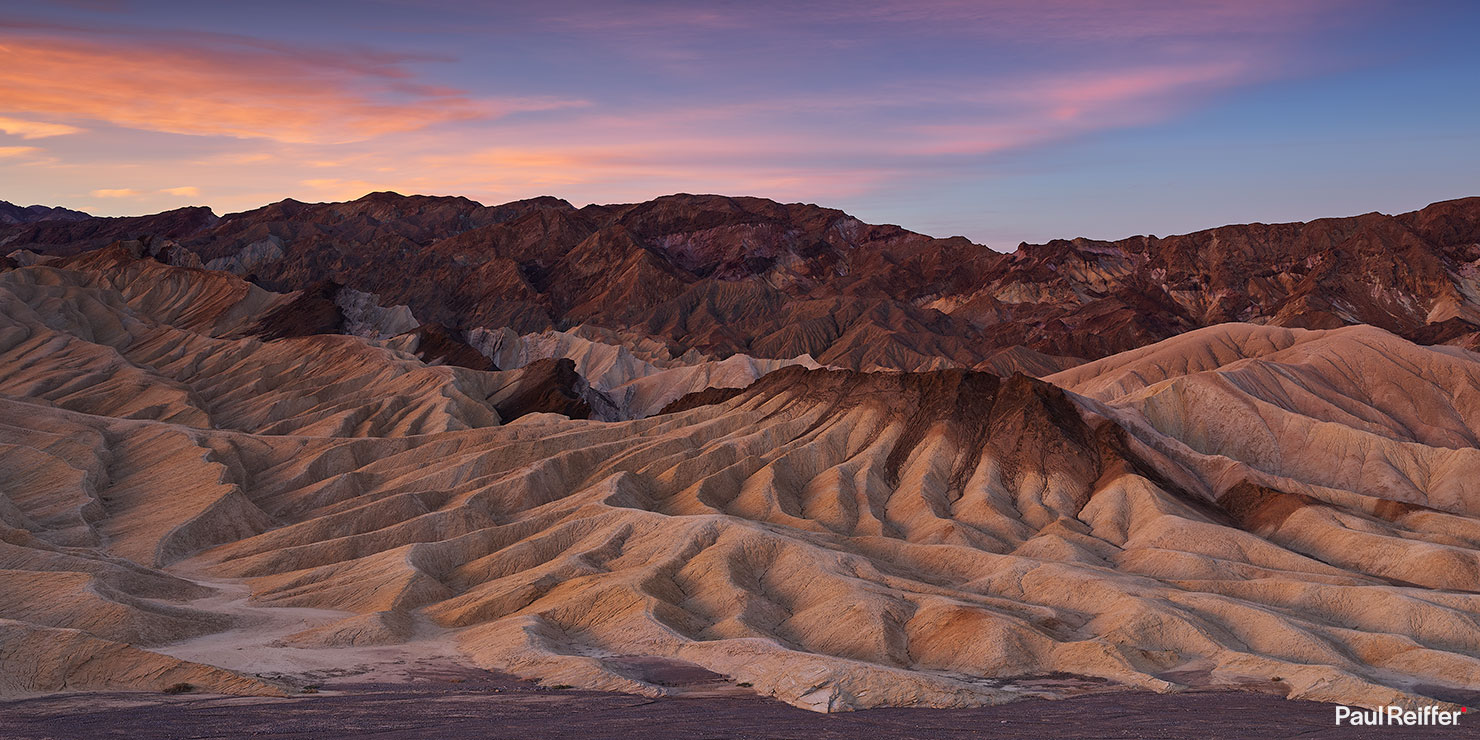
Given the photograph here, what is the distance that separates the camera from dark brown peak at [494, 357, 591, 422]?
135875 millimetres

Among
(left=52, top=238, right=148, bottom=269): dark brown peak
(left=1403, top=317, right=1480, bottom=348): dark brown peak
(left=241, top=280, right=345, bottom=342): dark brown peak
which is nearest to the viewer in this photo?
(left=241, top=280, right=345, bottom=342): dark brown peak

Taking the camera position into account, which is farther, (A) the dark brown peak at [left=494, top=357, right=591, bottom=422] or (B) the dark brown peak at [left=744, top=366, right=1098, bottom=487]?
(A) the dark brown peak at [left=494, top=357, right=591, bottom=422]

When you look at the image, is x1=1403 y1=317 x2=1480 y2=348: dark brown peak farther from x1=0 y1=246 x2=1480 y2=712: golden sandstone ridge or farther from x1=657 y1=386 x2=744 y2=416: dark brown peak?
x1=657 y1=386 x2=744 y2=416: dark brown peak

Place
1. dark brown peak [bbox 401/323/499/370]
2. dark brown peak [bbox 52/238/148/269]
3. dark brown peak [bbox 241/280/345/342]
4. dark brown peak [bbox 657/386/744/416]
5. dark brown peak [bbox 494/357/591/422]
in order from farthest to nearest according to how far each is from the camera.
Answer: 1. dark brown peak [bbox 52/238/148/269]
2. dark brown peak [bbox 241/280/345/342]
3. dark brown peak [bbox 401/323/499/370]
4. dark brown peak [bbox 494/357/591/422]
5. dark brown peak [bbox 657/386/744/416]

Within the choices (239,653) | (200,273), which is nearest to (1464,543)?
(239,653)

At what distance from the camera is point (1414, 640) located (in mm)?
56125

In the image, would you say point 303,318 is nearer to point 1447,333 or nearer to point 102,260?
point 102,260

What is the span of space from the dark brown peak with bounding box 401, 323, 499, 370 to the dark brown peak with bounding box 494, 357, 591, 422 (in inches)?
621

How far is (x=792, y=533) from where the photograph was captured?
7325 cm

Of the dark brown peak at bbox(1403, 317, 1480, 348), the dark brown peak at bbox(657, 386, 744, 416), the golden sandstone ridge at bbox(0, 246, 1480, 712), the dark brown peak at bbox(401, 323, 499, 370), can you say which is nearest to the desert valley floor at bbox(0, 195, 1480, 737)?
the golden sandstone ridge at bbox(0, 246, 1480, 712)

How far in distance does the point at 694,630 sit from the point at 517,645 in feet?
28.8

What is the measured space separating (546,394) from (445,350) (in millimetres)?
30702

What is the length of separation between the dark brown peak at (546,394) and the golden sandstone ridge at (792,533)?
4.51m

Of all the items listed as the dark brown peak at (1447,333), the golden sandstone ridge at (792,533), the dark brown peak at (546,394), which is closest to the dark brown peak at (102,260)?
the golden sandstone ridge at (792,533)
